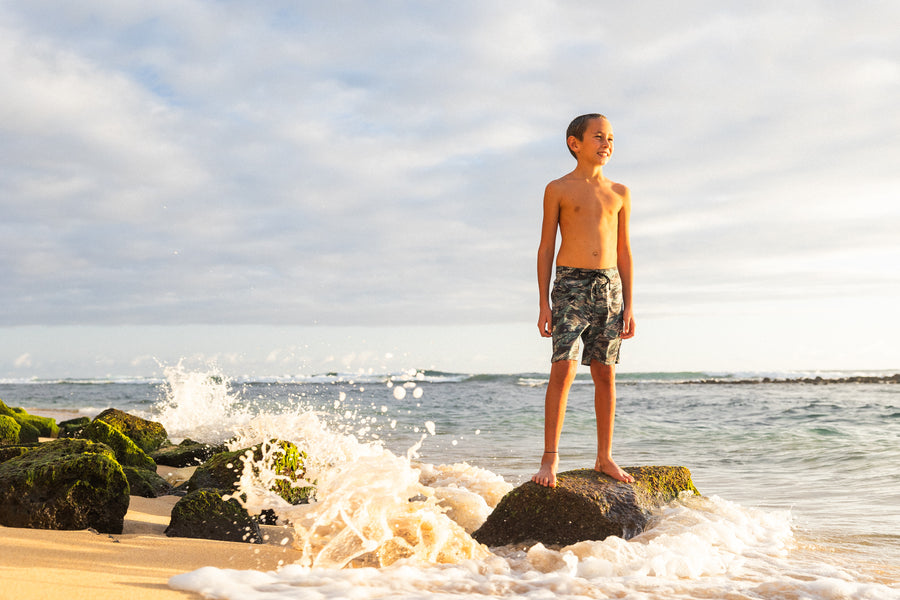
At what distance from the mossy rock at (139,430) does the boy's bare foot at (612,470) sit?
6.11 meters

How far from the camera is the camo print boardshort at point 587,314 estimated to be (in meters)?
4.27

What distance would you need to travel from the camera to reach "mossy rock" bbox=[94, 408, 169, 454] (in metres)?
8.36

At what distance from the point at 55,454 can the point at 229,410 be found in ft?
33.4

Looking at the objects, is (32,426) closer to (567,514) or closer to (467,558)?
(467,558)

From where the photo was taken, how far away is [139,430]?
859 centimetres

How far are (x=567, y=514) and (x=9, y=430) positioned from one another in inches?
278

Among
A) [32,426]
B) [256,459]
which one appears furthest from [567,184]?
[32,426]

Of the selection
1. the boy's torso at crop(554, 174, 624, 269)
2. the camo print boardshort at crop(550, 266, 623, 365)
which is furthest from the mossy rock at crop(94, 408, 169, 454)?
the boy's torso at crop(554, 174, 624, 269)

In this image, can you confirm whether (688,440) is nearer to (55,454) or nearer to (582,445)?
(582,445)

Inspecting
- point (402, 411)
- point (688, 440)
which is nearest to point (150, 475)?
point (688, 440)

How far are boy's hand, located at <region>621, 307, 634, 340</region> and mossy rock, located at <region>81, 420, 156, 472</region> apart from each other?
4811mm

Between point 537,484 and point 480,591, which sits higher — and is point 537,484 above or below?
above

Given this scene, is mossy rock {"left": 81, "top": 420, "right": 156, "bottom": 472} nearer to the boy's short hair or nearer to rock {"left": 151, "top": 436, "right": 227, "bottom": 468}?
rock {"left": 151, "top": 436, "right": 227, "bottom": 468}

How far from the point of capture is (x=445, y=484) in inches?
229
